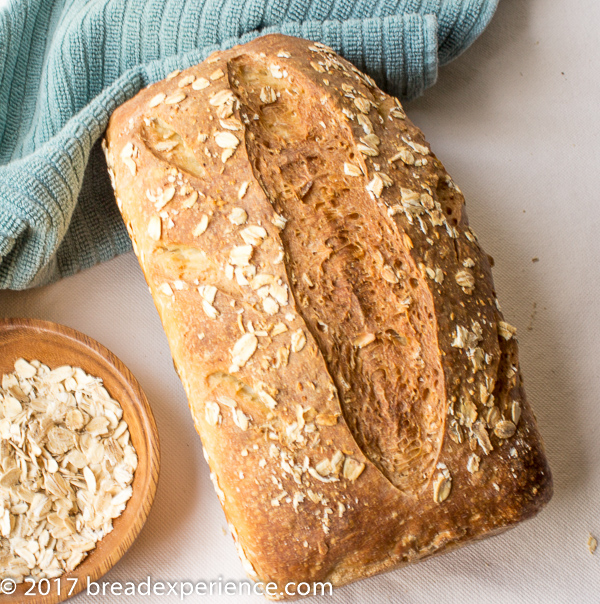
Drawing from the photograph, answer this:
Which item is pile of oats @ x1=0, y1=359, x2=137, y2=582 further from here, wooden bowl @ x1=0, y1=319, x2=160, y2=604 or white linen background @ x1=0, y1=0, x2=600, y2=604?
white linen background @ x1=0, y1=0, x2=600, y2=604

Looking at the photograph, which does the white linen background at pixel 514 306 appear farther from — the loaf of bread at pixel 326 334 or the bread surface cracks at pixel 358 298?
the bread surface cracks at pixel 358 298

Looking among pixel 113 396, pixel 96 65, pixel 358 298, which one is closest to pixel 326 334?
pixel 358 298

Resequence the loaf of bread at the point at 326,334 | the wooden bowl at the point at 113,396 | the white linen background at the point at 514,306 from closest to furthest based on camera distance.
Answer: the loaf of bread at the point at 326,334
the wooden bowl at the point at 113,396
the white linen background at the point at 514,306

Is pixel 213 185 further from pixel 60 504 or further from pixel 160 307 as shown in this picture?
pixel 60 504

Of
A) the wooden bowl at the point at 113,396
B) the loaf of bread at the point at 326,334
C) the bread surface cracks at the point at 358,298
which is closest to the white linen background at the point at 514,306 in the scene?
the wooden bowl at the point at 113,396

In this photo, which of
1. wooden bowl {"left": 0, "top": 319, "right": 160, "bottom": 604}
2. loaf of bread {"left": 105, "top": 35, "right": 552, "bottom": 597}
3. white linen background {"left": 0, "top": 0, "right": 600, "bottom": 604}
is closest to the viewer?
loaf of bread {"left": 105, "top": 35, "right": 552, "bottom": 597}

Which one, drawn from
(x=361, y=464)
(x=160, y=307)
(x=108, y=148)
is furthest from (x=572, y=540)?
(x=108, y=148)

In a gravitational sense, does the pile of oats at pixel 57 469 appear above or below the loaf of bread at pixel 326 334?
below

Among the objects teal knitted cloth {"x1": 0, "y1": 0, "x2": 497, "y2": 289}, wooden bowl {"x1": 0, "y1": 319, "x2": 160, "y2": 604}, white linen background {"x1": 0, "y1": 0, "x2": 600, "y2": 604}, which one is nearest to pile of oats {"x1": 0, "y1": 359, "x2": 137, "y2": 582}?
wooden bowl {"x1": 0, "y1": 319, "x2": 160, "y2": 604}
